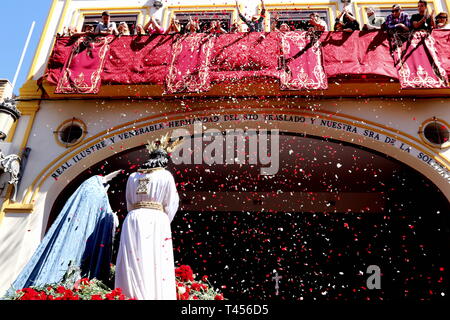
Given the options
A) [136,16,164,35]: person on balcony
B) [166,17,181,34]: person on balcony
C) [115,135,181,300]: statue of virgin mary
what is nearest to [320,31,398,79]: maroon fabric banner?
[166,17,181,34]: person on balcony

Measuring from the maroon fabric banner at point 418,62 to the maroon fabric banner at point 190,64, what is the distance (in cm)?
361

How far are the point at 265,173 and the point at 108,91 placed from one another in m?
3.78

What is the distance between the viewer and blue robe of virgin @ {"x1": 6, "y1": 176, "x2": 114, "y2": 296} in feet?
14.0

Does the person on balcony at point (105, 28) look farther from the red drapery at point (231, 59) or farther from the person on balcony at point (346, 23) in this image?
the person on balcony at point (346, 23)

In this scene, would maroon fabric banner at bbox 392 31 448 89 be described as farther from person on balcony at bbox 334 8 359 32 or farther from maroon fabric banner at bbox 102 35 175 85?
maroon fabric banner at bbox 102 35 175 85

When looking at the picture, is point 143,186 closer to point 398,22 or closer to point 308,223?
point 308,223

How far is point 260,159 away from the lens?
8141 mm

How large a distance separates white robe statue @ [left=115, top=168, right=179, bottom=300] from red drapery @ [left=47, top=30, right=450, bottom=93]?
10.7ft

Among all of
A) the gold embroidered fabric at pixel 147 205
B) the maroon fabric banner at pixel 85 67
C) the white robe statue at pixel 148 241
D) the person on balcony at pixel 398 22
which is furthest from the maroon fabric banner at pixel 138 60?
the person on balcony at pixel 398 22

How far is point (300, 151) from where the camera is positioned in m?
8.21

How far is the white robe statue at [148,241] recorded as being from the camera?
3863mm
